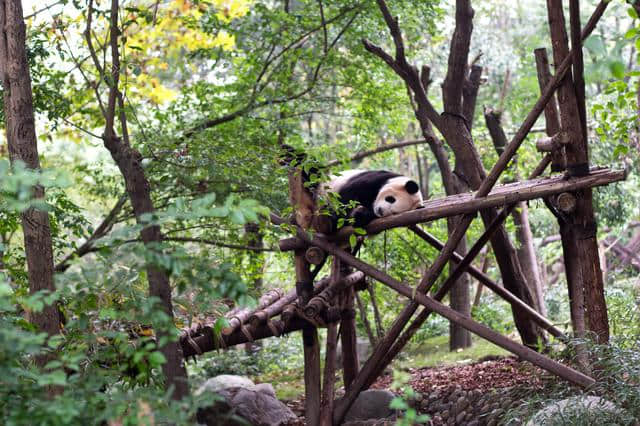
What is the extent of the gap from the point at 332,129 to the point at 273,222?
379 inches

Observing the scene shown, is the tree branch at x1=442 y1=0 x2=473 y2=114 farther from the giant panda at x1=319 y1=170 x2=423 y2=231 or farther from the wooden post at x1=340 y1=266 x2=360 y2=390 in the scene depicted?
the wooden post at x1=340 y1=266 x2=360 y2=390

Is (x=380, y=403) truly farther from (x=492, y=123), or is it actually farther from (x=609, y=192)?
(x=609, y=192)

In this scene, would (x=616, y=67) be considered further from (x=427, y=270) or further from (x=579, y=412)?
(x=427, y=270)

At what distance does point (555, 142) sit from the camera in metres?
4.51

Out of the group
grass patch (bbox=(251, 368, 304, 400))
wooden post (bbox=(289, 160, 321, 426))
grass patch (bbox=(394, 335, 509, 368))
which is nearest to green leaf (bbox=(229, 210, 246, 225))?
wooden post (bbox=(289, 160, 321, 426))

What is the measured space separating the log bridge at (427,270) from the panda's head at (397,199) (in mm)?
138

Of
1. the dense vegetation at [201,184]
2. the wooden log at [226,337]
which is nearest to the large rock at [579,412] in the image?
the dense vegetation at [201,184]

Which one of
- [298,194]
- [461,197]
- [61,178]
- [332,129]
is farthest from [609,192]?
[61,178]

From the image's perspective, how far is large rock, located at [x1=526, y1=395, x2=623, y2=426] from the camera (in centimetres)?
367

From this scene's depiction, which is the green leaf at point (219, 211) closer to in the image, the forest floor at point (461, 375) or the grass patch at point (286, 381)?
the forest floor at point (461, 375)

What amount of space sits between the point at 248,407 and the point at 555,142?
3494mm

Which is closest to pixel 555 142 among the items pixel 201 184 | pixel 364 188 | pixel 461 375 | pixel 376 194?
pixel 376 194

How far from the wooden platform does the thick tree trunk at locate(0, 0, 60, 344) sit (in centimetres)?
218

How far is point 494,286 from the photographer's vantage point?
5965mm
